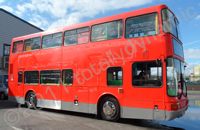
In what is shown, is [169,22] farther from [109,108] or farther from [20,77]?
[20,77]

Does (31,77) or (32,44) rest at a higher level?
(32,44)

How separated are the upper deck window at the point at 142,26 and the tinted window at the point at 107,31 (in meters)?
0.41

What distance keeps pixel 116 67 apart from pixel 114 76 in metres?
0.37

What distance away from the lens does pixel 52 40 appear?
600 inches

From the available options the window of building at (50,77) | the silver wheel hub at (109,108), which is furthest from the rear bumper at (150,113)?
the window of building at (50,77)

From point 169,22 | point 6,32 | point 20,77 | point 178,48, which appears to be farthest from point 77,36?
point 6,32

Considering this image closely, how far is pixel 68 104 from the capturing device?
14.0 meters

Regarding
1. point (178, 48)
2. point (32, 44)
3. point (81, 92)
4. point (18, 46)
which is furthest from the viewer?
point (18, 46)

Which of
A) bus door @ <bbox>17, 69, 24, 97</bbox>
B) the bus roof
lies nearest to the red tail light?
the bus roof

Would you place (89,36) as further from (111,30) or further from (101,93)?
(101,93)

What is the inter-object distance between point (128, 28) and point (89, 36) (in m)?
2.13

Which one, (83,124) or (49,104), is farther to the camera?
(49,104)

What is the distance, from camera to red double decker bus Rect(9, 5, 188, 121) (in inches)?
418

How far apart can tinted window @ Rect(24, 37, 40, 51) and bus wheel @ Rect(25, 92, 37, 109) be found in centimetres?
242
